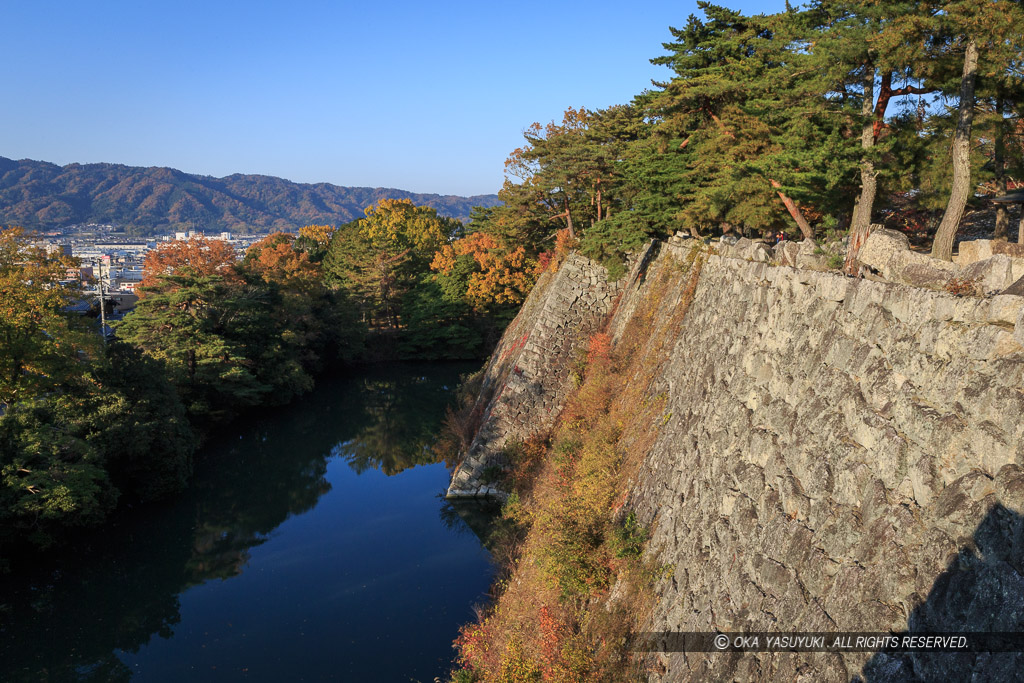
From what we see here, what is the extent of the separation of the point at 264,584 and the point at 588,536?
33.0 feet

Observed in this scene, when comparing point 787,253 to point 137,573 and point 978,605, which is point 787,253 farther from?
point 137,573

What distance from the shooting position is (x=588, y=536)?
11734 millimetres

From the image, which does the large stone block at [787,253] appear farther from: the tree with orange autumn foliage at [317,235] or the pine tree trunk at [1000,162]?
the tree with orange autumn foliage at [317,235]

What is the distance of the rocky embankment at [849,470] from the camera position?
4.21 meters

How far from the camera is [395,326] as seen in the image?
48906 millimetres

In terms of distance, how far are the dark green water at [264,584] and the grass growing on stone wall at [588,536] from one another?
2.10 m

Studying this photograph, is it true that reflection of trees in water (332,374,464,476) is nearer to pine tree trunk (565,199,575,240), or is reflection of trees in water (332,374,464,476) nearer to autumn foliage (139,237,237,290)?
pine tree trunk (565,199,575,240)

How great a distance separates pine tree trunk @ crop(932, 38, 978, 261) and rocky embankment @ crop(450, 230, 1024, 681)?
9.59ft

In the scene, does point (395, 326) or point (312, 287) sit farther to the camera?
point (395, 326)

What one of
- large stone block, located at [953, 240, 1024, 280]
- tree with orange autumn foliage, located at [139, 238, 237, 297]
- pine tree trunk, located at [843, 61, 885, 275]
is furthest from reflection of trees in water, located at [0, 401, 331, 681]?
tree with orange autumn foliage, located at [139, 238, 237, 297]

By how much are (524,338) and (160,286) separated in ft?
59.9

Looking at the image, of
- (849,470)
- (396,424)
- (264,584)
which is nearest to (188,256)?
(396,424)

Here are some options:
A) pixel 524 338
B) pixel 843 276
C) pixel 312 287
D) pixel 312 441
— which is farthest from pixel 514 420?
pixel 312 287

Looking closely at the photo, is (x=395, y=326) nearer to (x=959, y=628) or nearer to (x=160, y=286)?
(x=160, y=286)
